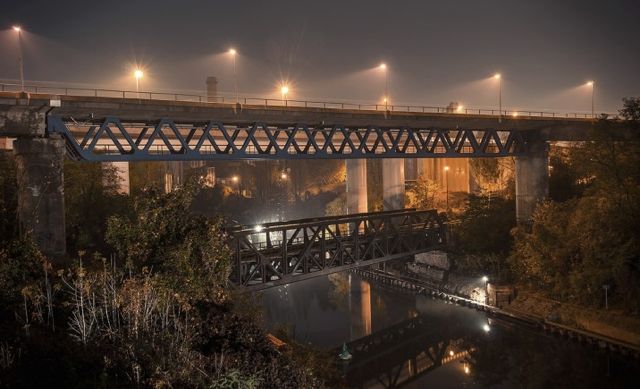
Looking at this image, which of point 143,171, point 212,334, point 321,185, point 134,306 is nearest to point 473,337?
point 212,334

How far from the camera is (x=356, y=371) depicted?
72.3ft

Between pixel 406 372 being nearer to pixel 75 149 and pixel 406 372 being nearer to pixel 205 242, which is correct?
pixel 205 242

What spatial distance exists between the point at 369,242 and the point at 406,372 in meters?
8.34

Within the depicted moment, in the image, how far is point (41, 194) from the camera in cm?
1800

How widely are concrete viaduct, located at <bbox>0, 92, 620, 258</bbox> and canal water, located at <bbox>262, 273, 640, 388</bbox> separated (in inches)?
362

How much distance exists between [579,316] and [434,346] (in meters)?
6.91

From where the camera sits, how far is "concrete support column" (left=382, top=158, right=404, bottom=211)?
47094mm

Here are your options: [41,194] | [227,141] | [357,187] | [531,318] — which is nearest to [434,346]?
[531,318]

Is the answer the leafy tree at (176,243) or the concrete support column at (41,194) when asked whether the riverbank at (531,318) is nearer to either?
the leafy tree at (176,243)

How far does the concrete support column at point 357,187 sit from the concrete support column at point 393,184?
2.06 m

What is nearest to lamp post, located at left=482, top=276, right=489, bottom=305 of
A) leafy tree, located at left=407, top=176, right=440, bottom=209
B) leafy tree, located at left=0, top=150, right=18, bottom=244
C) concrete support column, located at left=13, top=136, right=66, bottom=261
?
leafy tree, located at left=407, top=176, right=440, bottom=209

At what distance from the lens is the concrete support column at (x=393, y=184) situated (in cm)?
4709

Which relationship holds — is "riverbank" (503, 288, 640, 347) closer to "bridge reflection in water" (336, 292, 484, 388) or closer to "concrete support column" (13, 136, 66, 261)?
"bridge reflection in water" (336, 292, 484, 388)

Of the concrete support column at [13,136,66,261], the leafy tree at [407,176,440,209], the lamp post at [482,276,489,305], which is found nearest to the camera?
the concrete support column at [13,136,66,261]
